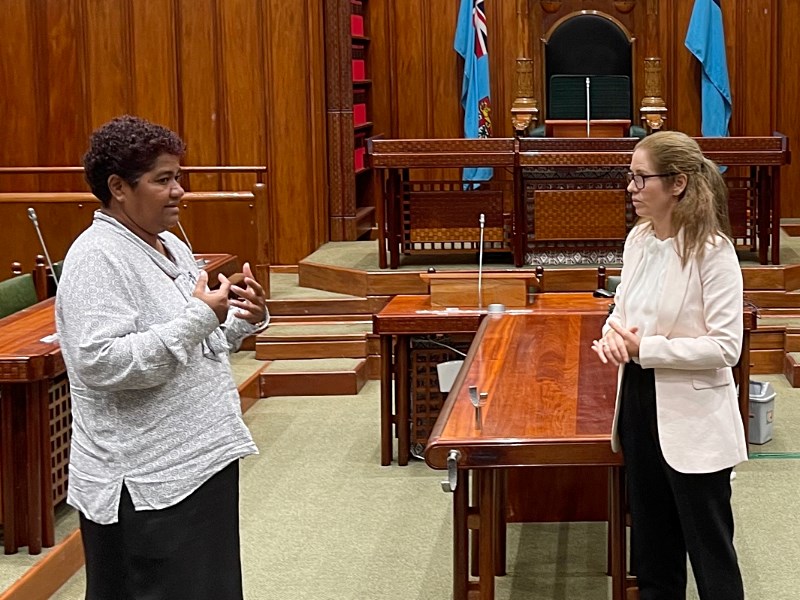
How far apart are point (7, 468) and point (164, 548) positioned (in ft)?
6.11

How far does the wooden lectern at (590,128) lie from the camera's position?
841cm

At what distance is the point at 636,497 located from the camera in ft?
10.2

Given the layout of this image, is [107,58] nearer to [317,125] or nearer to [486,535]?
[317,125]

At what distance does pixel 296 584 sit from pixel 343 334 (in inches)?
133

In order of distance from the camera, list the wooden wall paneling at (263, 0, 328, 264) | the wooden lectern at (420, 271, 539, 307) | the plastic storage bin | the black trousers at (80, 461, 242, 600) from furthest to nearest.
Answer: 1. the wooden wall paneling at (263, 0, 328, 264)
2. the plastic storage bin
3. the wooden lectern at (420, 271, 539, 307)
4. the black trousers at (80, 461, 242, 600)

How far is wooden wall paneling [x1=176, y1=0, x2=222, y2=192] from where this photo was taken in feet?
30.5

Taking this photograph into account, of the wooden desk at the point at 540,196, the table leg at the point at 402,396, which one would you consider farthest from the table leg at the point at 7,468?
the wooden desk at the point at 540,196

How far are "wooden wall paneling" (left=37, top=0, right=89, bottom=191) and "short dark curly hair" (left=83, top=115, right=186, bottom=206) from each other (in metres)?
6.95

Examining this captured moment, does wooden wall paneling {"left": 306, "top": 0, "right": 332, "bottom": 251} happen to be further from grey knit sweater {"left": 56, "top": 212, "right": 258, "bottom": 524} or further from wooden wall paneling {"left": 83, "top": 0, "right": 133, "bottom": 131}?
grey knit sweater {"left": 56, "top": 212, "right": 258, "bottom": 524}

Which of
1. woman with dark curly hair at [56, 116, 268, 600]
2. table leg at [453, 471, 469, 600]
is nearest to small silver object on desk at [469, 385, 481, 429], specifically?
table leg at [453, 471, 469, 600]

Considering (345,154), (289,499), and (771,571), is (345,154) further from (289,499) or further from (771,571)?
(771,571)

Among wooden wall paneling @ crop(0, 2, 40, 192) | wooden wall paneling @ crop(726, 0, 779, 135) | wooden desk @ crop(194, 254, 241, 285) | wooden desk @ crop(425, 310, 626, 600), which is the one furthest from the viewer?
wooden wall paneling @ crop(726, 0, 779, 135)

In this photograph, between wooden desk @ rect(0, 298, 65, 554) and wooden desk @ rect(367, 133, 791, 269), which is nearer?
wooden desk @ rect(0, 298, 65, 554)

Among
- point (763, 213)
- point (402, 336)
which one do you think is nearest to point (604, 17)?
point (763, 213)
